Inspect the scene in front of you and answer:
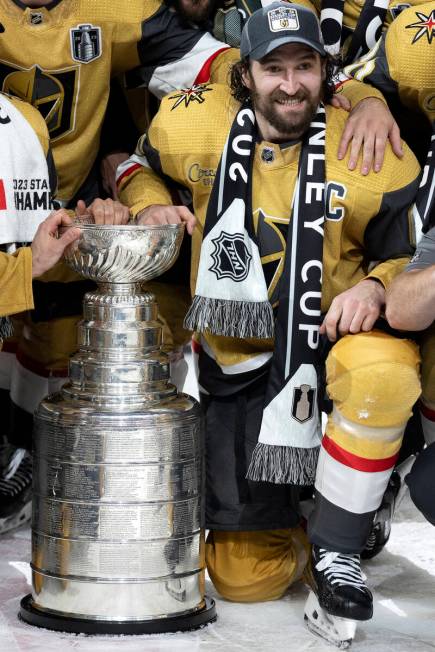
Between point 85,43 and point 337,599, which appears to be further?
point 85,43

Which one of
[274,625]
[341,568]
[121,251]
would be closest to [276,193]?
[121,251]

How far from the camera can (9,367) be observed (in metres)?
3.83

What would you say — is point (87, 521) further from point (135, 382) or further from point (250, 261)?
point (250, 261)

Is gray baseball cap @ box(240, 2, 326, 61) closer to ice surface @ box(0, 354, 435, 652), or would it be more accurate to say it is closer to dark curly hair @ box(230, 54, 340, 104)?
dark curly hair @ box(230, 54, 340, 104)

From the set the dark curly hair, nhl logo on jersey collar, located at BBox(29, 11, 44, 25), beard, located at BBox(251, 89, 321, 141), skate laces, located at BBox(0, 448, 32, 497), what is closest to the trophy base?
skate laces, located at BBox(0, 448, 32, 497)

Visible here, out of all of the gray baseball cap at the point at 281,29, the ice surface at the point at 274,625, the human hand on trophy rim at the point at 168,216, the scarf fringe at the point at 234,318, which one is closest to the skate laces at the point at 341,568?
the ice surface at the point at 274,625

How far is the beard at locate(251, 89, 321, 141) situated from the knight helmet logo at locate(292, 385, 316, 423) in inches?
21.7

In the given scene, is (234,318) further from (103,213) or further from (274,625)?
(274,625)

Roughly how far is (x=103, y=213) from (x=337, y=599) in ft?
3.13

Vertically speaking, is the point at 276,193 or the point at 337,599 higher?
the point at 276,193

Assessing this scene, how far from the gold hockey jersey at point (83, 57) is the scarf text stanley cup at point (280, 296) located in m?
0.47

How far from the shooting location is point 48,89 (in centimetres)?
339

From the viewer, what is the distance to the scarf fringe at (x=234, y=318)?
3057mm

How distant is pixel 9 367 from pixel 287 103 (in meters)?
1.19
